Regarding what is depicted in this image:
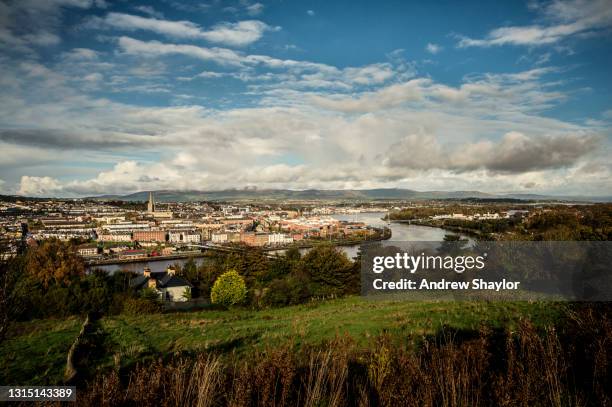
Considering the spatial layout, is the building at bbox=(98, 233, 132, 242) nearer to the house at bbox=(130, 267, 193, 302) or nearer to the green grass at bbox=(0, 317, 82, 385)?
the house at bbox=(130, 267, 193, 302)

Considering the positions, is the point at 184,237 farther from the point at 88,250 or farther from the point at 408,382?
the point at 408,382

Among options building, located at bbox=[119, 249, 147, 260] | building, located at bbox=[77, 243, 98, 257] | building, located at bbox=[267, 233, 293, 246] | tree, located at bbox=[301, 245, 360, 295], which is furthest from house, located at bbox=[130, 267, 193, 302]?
building, located at bbox=[267, 233, 293, 246]

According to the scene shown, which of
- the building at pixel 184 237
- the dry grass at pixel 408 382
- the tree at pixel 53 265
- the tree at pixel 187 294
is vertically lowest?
the building at pixel 184 237

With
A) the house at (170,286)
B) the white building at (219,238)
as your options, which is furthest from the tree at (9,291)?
→ the white building at (219,238)

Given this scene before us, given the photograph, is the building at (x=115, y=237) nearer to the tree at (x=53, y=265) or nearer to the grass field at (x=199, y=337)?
the tree at (x=53, y=265)

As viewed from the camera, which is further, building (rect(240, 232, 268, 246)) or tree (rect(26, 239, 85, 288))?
building (rect(240, 232, 268, 246))

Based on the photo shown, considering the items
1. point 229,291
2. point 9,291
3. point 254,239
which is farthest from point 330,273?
point 254,239

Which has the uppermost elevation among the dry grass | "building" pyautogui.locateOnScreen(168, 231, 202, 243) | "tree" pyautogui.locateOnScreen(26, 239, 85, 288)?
the dry grass

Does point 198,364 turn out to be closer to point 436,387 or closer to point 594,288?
point 436,387
